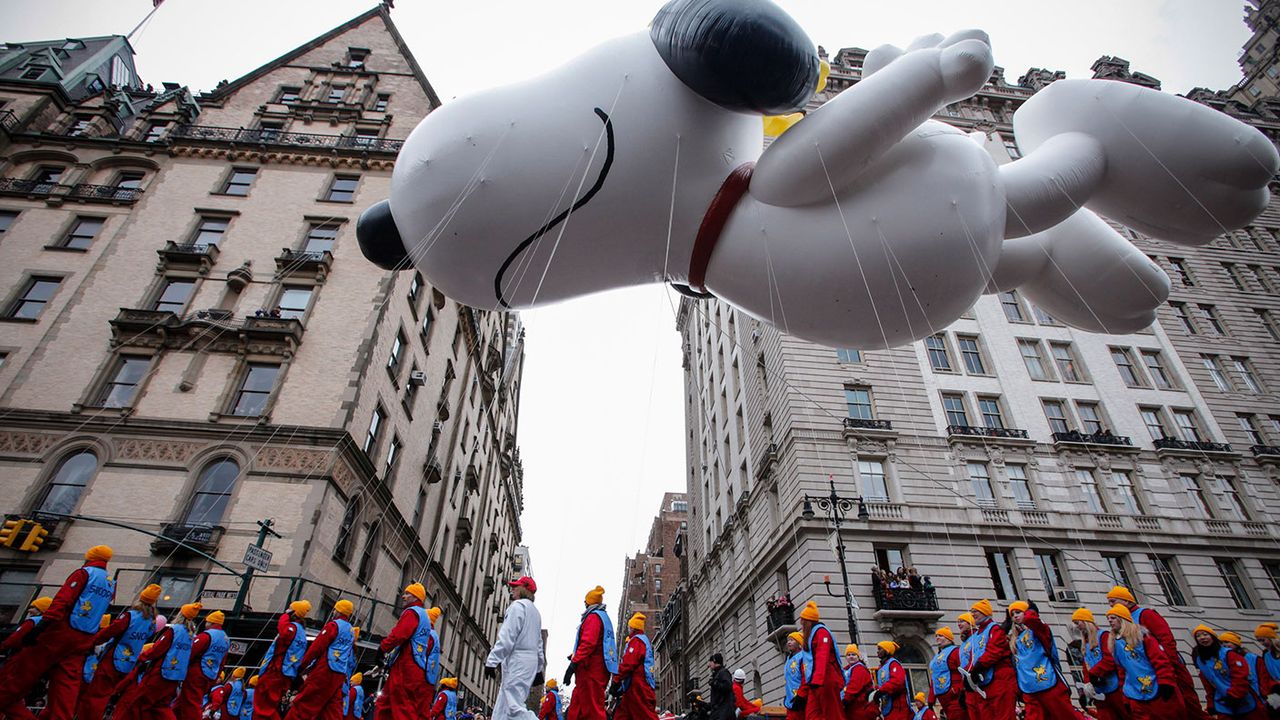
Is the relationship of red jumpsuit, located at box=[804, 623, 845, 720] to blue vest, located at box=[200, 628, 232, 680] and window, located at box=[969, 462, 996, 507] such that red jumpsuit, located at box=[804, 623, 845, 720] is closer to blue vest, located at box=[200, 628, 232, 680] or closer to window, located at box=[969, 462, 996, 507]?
blue vest, located at box=[200, 628, 232, 680]

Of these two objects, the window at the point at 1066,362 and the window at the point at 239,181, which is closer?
the window at the point at 239,181

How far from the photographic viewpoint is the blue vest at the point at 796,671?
582 centimetres

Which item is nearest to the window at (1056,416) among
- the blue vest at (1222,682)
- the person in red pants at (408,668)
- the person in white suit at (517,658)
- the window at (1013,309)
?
the window at (1013,309)

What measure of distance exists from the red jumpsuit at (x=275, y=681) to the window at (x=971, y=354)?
887 inches

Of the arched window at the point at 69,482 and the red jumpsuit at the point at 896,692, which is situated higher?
the arched window at the point at 69,482

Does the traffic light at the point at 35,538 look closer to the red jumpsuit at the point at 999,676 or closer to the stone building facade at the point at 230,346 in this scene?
the stone building facade at the point at 230,346

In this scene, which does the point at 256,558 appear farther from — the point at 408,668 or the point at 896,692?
the point at 896,692

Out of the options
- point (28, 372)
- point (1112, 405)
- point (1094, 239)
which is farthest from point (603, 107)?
point (1112, 405)

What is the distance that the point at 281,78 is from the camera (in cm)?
2469

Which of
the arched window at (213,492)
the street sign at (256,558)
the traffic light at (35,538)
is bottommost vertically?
the street sign at (256,558)

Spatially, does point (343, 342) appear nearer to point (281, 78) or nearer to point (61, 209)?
point (61, 209)

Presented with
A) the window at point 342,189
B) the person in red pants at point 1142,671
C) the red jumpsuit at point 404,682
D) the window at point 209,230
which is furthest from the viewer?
the window at point 342,189

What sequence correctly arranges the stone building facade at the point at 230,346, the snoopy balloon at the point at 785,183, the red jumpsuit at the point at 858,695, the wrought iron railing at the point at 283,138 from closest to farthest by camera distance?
the snoopy balloon at the point at 785,183
the red jumpsuit at the point at 858,695
the stone building facade at the point at 230,346
the wrought iron railing at the point at 283,138

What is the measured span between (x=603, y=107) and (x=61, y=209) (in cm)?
2637
